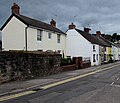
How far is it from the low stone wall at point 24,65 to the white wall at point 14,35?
24.5 feet

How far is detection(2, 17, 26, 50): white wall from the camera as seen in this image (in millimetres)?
28156

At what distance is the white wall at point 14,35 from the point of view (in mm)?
28156

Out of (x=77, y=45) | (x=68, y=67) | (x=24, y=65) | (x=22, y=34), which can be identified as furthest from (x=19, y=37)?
(x=77, y=45)

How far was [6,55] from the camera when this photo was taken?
14750mm

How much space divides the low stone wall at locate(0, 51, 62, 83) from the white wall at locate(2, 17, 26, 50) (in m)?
7.48

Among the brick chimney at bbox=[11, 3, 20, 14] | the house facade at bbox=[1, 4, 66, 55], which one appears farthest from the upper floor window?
the brick chimney at bbox=[11, 3, 20, 14]

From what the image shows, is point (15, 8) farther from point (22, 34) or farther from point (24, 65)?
point (24, 65)

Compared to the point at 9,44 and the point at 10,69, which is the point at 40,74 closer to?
the point at 10,69

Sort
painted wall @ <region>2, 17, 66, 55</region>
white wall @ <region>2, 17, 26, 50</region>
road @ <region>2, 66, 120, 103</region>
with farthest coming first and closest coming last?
1. white wall @ <region>2, 17, 26, 50</region>
2. painted wall @ <region>2, 17, 66, 55</region>
3. road @ <region>2, 66, 120, 103</region>

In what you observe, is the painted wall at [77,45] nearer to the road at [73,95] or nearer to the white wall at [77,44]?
the white wall at [77,44]

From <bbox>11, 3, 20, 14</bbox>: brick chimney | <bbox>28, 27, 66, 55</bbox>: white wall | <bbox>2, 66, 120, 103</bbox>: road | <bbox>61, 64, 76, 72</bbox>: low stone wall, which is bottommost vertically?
<bbox>2, 66, 120, 103</bbox>: road

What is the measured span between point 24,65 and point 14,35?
13182mm

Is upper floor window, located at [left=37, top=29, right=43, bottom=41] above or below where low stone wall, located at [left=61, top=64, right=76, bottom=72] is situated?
above

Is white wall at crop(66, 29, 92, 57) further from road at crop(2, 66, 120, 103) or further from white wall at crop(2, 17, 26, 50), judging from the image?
road at crop(2, 66, 120, 103)
